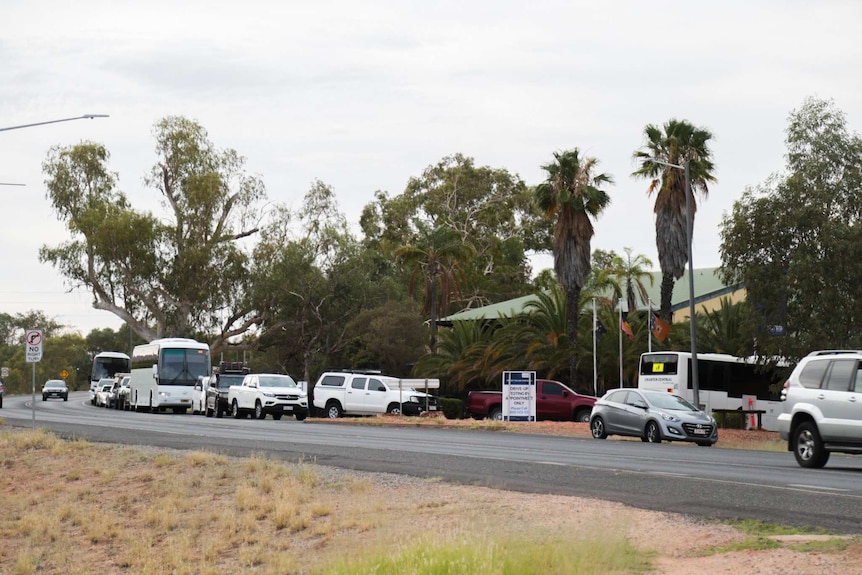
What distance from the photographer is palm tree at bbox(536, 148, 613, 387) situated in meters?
51.0

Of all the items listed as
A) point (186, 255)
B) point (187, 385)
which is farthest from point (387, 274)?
point (187, 385)

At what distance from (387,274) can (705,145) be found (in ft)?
134

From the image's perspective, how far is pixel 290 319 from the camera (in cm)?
7756

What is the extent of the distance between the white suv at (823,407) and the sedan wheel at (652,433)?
9.78 metres

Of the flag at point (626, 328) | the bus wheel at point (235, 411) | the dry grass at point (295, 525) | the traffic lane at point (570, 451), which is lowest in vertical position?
the dry grass at point (295, 525)

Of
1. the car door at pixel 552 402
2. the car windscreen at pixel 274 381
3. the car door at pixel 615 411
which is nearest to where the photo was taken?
the car door at pixel 615 411

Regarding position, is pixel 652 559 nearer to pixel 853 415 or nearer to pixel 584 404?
pixel 853 415

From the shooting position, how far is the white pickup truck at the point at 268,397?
47031mm

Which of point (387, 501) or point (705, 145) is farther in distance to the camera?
point (705, 145)

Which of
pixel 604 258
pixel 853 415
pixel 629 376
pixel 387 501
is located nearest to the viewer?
pixel 387 501

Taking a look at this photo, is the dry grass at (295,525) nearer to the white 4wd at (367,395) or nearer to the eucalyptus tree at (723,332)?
the white 4wd at (367,395)

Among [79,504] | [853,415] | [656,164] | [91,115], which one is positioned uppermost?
[656,164]

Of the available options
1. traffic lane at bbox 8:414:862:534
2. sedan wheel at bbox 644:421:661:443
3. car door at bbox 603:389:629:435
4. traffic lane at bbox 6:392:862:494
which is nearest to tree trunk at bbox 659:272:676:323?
traffic lane at bbox 6:392:862:494

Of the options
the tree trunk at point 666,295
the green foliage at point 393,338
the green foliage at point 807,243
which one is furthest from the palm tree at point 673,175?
the green foliage at point 393,338
